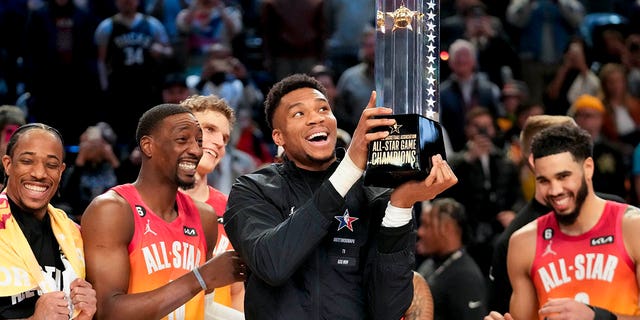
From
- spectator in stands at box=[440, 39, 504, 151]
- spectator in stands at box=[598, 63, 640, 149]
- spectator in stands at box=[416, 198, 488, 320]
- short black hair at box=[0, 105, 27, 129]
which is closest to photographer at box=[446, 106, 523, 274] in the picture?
spectator in stands at box=[416, 198, 488, 320]

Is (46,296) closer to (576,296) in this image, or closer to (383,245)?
(383,245)

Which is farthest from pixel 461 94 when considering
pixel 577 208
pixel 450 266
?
A: pixel 577 208

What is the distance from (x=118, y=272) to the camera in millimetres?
5328

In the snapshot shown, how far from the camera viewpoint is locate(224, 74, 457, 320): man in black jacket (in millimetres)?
4441

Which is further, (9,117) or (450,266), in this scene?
(450,266)

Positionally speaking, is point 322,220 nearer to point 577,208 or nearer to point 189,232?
point 189,232

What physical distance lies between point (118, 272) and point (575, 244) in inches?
93.5

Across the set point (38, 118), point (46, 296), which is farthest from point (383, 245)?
point (38, 118)

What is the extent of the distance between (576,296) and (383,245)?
1815 millimetres

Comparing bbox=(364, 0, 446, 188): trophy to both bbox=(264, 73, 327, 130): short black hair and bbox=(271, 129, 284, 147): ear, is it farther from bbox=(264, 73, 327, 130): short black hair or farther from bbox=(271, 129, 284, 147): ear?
bbox=(271, 129, 284, 147): ear

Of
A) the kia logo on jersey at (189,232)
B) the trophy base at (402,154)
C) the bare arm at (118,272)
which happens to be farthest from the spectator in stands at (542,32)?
the trophy base at (402,154)

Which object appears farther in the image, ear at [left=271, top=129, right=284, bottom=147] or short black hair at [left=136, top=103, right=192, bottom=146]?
short black hair at [left=136, top=103, right=192, bottom=146]

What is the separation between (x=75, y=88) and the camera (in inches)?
446

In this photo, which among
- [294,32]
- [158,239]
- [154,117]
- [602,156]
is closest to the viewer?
[158,239]
